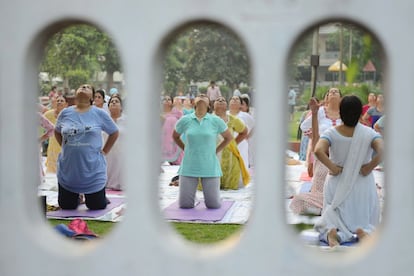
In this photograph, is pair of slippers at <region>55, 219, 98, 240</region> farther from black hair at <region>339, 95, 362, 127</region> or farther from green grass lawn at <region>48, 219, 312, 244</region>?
black hair at <region>339, 95, 362, 127</region>

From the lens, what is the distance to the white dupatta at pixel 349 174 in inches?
220

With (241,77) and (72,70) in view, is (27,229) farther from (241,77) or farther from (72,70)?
(241,77)

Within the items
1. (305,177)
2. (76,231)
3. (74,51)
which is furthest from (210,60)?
(76,231)

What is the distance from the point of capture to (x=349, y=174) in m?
5.73

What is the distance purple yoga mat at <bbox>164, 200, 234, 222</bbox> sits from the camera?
781 cm

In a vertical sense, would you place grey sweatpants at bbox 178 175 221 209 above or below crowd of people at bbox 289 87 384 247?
below

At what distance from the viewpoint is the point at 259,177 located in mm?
3520

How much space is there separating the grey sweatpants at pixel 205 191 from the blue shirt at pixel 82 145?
1029 mm

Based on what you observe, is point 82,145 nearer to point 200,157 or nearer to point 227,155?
point 200,157

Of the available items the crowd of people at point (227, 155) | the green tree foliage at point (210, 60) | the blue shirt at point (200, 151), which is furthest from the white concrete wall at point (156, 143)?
the green tree foliage at point (210, 60)

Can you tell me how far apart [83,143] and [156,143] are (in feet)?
13.2

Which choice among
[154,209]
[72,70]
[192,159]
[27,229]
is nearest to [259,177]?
[154,209]

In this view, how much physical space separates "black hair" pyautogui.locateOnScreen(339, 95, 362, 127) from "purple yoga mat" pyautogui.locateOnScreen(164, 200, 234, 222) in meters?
2.44

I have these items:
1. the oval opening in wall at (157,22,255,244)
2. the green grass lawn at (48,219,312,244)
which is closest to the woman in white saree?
the green grass lawn at (48,219,312,244)
